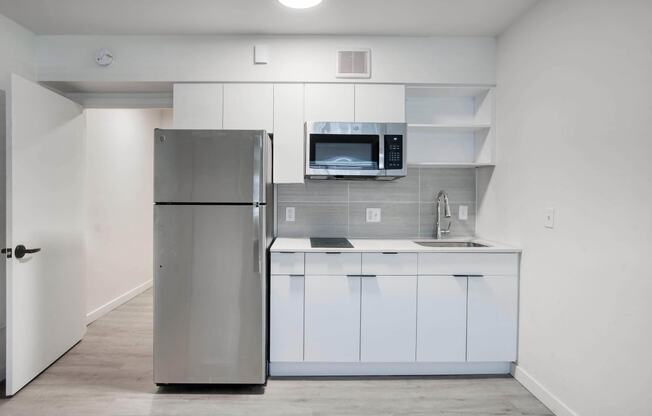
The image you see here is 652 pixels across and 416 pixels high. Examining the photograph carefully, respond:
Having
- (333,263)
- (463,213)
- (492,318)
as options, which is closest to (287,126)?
(333,263)

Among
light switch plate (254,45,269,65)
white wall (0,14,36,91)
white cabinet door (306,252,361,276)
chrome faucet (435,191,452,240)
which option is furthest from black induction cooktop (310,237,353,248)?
white wall (0,14,36,91)

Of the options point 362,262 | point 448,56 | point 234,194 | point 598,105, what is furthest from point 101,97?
point 598,105

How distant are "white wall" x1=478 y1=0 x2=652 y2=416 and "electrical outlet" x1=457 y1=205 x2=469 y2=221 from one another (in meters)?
0.48

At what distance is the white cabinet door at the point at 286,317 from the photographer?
2.40 meters

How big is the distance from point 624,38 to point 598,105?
30cm

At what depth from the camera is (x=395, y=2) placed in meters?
2.24

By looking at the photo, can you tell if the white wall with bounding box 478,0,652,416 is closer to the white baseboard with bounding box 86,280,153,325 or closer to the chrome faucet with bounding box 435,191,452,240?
the chrome faucet with bounding box 435,191,452,240

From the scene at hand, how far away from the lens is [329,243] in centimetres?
266

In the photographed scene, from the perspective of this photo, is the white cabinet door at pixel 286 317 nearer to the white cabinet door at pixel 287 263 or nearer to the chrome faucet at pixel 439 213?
the white cabinet door at pixel 287 263

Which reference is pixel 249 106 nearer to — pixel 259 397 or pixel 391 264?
pixel 391 264

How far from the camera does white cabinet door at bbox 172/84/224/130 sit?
8.73ft

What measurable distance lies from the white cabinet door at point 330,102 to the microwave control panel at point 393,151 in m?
0.33

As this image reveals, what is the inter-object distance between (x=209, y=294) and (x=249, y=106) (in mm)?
1347

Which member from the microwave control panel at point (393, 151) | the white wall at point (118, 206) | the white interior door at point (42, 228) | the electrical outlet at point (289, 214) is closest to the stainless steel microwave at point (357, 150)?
the microwave control panel at point (393, 151)
